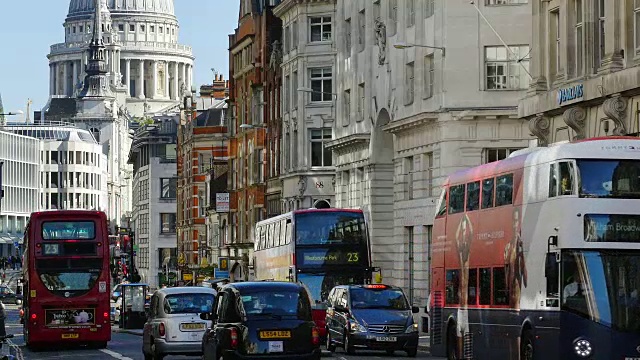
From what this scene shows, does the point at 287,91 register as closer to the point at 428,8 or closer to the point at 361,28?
the point at 361,28

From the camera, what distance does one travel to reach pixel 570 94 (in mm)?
50719

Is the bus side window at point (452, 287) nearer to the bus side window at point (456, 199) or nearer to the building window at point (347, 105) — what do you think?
the bus side window at point (456, 199)

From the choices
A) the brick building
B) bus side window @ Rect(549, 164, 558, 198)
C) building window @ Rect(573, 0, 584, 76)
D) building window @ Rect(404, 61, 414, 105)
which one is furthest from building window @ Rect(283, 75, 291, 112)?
bus side window @ Rect(549, 164, 558, 198)

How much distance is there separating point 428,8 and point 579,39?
1667 cm

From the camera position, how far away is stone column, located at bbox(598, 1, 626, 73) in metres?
47.8

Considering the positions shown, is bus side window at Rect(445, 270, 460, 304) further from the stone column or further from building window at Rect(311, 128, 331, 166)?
building window at Rect(311, 128, 331, 166)

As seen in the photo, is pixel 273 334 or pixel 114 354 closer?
pixel 273 334

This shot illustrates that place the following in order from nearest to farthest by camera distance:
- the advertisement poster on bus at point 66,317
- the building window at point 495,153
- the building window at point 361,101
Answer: the advertisement poster on bus at point 66,317 → the building window at point 495,153 → the building window at point 361,101


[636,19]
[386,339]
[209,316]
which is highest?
[636,19]

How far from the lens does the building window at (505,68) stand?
63688mm

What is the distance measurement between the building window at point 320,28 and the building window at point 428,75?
24.5 metres

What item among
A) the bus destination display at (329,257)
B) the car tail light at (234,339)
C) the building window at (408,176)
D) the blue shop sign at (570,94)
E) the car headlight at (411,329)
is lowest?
the car headlight at (411,329)

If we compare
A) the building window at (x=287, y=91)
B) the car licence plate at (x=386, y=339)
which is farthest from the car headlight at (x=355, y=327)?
the building window at (x=287, y=91)

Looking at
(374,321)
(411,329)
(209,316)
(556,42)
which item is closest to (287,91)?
(556,42)
